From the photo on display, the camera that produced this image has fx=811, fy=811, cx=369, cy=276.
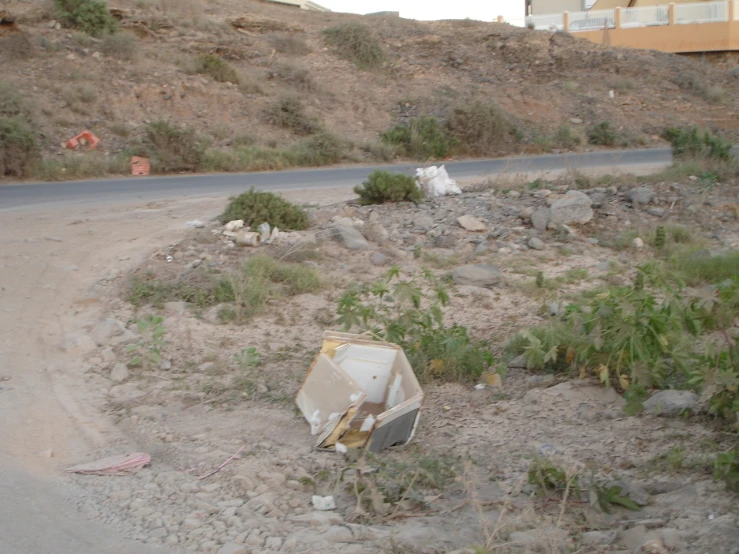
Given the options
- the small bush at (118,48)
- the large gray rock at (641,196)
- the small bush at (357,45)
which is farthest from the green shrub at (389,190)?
the small bush at (357,45)

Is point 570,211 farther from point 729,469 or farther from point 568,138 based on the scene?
point 568,138

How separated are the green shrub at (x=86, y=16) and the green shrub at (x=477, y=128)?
41.0 feet

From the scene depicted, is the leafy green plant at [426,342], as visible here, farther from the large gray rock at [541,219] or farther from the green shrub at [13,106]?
the green shrub at [13,106]

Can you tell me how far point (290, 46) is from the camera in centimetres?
3231

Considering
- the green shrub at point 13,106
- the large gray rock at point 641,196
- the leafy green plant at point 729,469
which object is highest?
the green shrub at point 13,106

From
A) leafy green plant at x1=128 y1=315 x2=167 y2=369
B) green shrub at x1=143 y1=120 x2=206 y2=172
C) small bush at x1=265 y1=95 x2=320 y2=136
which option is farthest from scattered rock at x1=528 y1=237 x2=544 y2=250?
small bush at x1=265 y1=95 x2=320 y2=136

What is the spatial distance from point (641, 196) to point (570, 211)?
162cm

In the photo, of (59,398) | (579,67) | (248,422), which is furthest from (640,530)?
(579,67)

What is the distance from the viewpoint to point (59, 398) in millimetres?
5746

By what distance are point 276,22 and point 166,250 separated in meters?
28.0

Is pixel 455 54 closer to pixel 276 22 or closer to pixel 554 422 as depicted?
pixel 276 22

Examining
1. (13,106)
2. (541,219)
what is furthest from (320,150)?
(541,219)

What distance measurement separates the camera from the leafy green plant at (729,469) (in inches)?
152

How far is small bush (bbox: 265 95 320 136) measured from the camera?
973 inches
